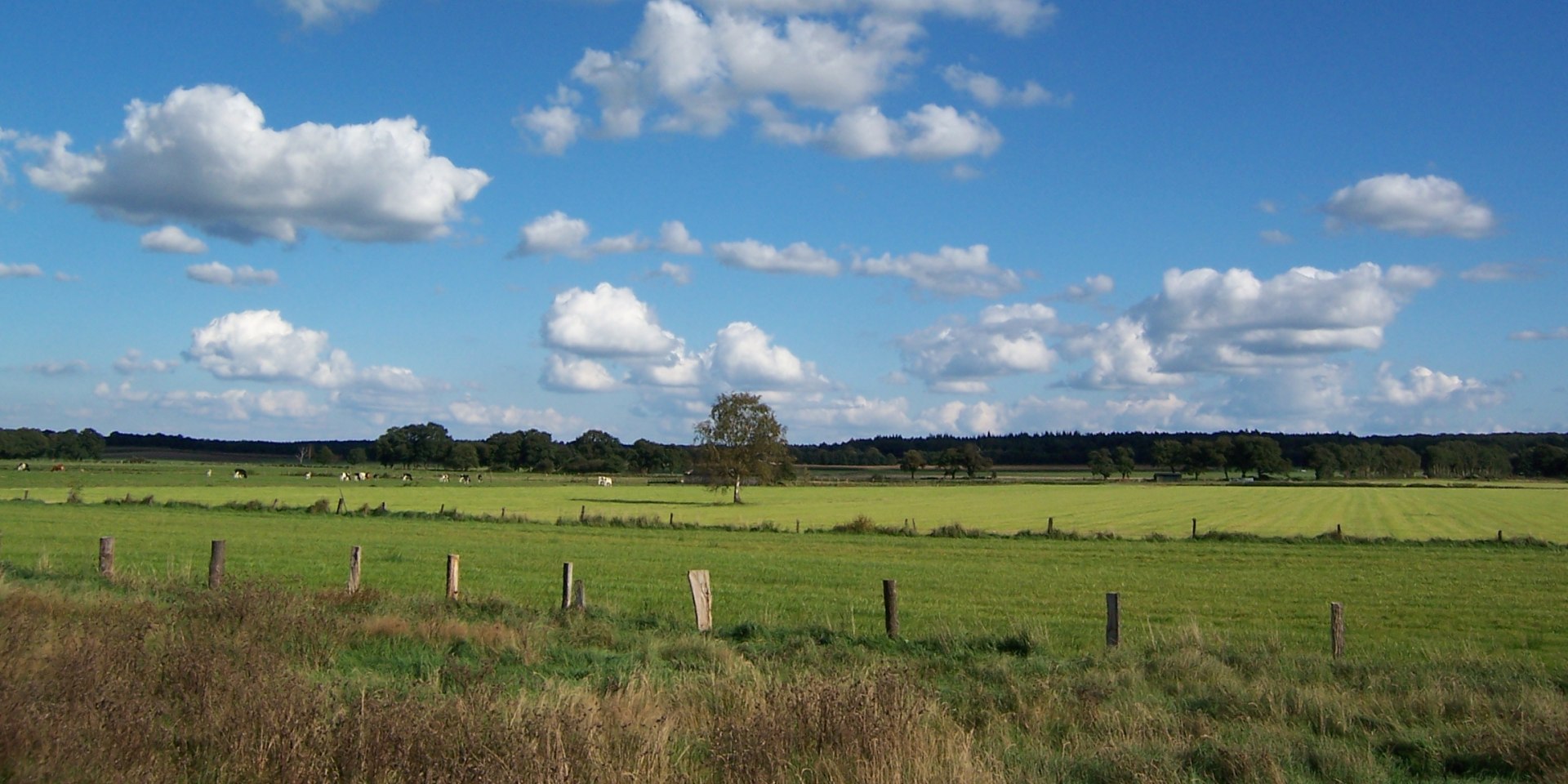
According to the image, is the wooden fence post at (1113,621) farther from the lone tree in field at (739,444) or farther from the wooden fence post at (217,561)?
the lone tree in field at (739,444)

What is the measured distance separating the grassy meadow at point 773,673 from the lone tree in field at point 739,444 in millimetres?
50764

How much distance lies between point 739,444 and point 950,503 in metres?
17.9

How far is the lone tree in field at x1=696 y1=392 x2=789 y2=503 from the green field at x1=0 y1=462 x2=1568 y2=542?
288cm

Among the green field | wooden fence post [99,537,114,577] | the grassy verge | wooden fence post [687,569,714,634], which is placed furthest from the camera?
the green field

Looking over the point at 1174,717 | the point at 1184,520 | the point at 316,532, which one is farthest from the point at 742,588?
the point at 1184,520

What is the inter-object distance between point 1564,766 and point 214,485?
107449 mm

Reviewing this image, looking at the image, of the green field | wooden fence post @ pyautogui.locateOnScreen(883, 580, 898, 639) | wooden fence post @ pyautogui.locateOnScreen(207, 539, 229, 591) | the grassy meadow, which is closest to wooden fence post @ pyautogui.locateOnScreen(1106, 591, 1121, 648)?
the grassy meadow

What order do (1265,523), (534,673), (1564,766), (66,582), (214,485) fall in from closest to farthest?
(1564,766), (534,673), (66,582), (1265,523), (214,485)

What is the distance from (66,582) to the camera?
17.6 m

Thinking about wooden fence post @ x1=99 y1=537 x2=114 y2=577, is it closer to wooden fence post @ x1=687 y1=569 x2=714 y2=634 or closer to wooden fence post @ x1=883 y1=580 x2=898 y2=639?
wooden fence post @ x1=687 y1=569 x2=714 y2=634

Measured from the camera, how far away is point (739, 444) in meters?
86.4

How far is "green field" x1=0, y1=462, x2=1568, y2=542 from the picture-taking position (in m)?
60.4

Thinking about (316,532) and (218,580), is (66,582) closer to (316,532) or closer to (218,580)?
(218,580)

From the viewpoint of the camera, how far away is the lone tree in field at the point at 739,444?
8550 cm
